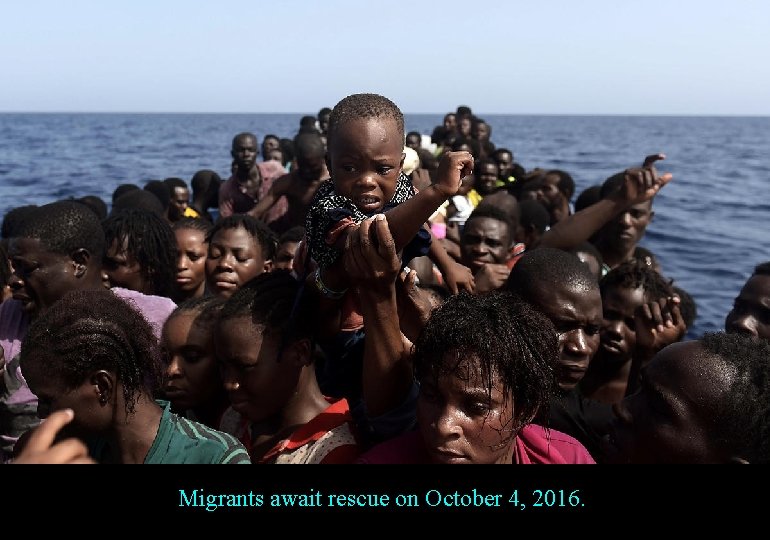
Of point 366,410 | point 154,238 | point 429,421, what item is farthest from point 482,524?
point 154,238

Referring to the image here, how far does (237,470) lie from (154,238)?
2088 mm

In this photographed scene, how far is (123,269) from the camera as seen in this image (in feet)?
12.1

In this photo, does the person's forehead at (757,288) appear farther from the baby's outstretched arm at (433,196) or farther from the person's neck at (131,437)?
the person's neck at (131,437)

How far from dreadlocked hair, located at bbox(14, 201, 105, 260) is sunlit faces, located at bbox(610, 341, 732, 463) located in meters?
2.33

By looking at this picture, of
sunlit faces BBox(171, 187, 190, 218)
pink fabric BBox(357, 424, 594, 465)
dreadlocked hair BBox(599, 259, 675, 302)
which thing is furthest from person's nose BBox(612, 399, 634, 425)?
sunlit faces BBox(171, 187, 190, 218)

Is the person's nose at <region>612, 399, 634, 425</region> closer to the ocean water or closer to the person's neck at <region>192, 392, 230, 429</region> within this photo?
the person's neck at <region>192, 392, 230, 429</region>

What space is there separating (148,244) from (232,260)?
16.3 inches

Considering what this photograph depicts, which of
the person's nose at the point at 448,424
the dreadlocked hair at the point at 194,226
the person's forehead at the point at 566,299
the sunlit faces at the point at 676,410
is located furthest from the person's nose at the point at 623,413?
the dreadlocked hair at the point at 194,226

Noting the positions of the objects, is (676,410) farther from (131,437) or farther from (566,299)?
(131,437)

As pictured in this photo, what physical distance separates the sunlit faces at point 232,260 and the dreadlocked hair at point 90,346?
5.24 ft

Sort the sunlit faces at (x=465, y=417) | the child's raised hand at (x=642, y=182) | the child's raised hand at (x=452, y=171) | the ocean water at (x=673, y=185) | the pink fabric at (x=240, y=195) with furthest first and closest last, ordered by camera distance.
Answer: the ocean water at (x=673, y=185), the pink fabric at (x=240, y=195), the child's raised hand at (x=642, y=182), the sunlit faces at (x=465, y=417), the child's raised hand at (x=452, y=171)

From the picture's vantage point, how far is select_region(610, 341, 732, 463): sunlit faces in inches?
75.4

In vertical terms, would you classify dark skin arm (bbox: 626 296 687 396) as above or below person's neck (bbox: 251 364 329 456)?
above

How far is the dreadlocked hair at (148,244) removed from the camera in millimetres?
3709
